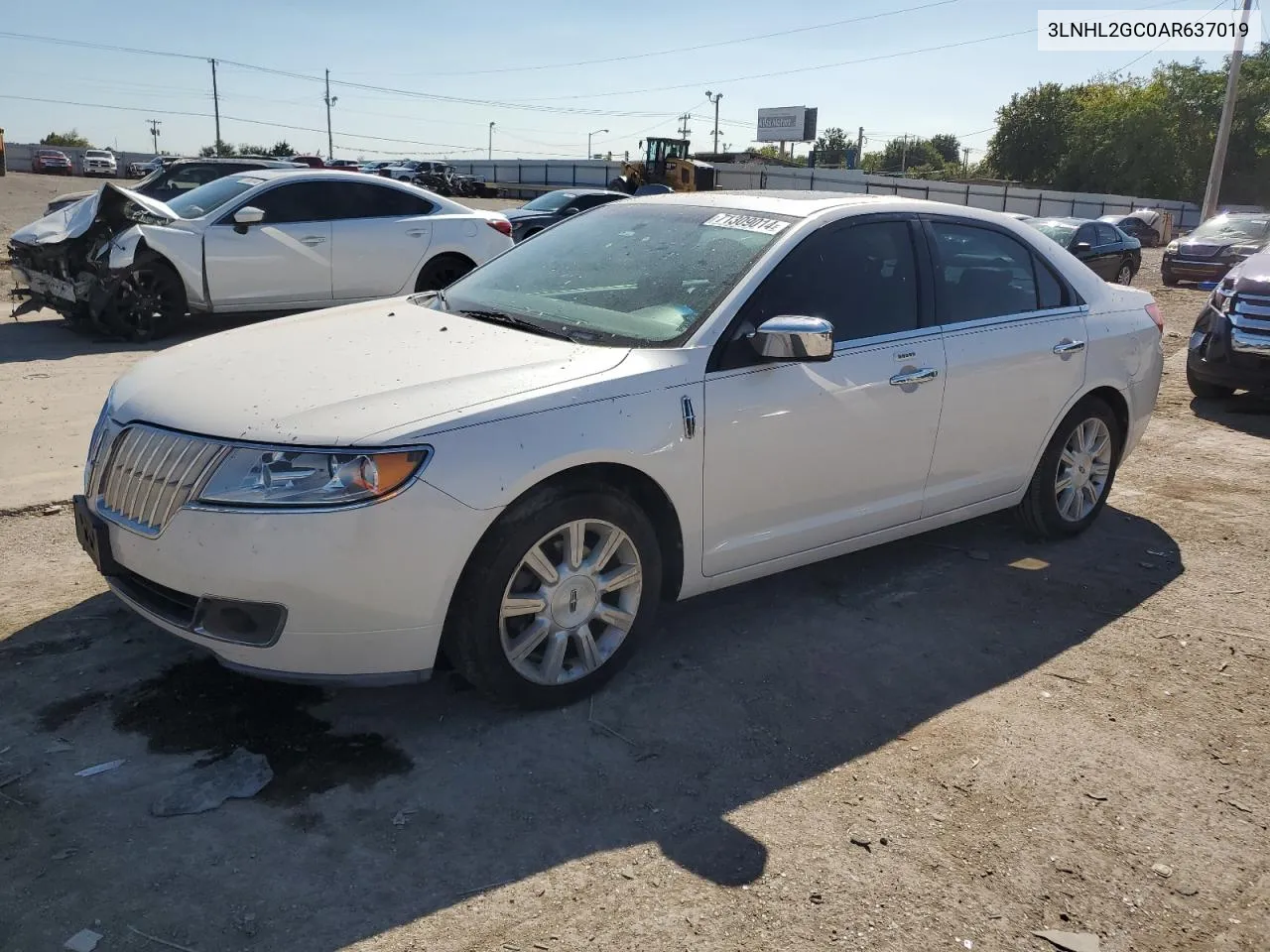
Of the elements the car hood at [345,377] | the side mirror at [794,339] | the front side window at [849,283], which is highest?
the front side window at [849,283]

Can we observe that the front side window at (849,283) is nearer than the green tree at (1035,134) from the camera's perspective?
Yes

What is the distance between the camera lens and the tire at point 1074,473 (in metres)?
5.35

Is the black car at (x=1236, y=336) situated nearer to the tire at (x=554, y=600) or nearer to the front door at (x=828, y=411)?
the front door at (x=828, y=411)

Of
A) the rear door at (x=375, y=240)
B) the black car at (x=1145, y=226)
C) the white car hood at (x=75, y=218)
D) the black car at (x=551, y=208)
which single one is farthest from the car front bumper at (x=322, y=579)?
the black car at (x=1145, y=226)

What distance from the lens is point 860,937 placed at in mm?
2645

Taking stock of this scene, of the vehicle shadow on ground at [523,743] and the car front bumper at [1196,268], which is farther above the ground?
the car front bumper at [1196,268]

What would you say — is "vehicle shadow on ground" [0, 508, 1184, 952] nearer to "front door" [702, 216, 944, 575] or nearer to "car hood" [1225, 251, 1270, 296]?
"front door" [702, 216, 944, 575]

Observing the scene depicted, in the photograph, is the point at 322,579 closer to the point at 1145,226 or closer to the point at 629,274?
the point at 629,274

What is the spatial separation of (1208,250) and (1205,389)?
545 inches

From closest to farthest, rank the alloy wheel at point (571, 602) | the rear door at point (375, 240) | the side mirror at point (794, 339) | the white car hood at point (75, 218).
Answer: the alloy wheel at point (571, 602)
the side mirror at point (794, 339)
the white car hood at point (75, 218)
the rear door at point (375, 240)

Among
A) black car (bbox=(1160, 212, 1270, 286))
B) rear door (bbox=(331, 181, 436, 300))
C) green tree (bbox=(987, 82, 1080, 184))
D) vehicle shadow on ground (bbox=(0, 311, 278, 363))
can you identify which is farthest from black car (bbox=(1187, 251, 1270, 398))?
green tree (bbox=(987, 82, 1080, 184))

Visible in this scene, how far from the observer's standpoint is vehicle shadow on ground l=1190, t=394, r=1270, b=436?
8547 millimetres

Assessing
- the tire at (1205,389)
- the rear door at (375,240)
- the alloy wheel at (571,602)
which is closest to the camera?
the alloy wheel at (571,602)

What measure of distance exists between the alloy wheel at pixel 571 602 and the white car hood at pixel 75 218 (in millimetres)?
7698
